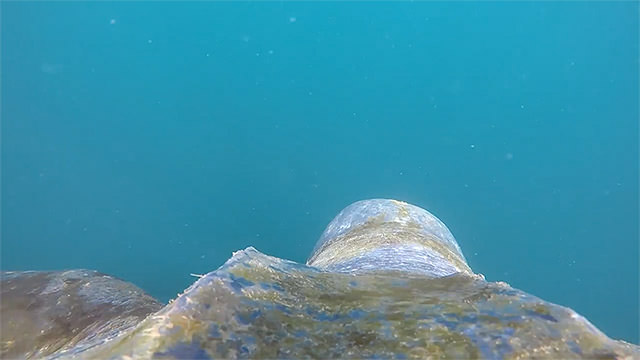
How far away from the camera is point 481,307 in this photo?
2.06m

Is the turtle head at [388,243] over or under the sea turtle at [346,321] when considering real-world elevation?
over

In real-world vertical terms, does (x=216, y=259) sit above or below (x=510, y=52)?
below

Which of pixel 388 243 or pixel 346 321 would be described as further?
pixel 388 243

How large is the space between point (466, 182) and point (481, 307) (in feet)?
124

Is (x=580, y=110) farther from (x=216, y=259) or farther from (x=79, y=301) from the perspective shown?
(x=79, y=301)

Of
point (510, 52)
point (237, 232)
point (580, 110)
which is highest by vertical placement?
point (510, 52)

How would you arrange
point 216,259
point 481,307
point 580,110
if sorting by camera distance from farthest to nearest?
1. point 580,110
2. point 216,259
3. point 481,307

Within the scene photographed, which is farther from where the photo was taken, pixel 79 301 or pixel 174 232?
pixel 174 232

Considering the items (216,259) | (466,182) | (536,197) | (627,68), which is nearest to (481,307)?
(216,259)

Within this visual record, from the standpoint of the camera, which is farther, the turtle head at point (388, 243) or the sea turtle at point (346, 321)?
the turtle head at point (388, 243)

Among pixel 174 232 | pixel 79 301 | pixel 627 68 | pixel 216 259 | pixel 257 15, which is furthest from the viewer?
pixel 257 15

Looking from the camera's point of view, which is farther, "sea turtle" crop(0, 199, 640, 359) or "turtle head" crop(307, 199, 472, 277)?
"turtle head" crop(307, 199, 472, 277)

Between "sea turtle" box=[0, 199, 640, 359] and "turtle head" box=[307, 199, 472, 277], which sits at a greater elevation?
"turtle head" box=[307, 199, 472, 277]

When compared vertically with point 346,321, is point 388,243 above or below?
above
